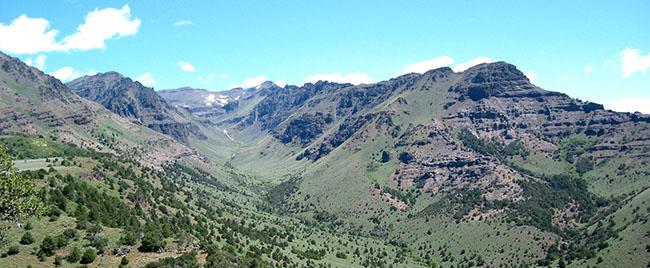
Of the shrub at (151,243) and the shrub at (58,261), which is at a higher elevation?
the shrub at (151,243)

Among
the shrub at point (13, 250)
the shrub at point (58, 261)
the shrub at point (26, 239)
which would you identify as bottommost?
the shrub at point (58, 261)

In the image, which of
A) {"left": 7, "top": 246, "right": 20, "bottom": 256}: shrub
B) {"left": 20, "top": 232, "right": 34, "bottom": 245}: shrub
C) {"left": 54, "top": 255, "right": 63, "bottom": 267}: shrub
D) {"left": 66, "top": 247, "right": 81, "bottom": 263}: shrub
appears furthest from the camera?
{"left": 20, "top": 232, "right": 34, "bottom": 245}: shrub

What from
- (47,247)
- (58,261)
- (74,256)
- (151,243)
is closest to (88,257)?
(74,256)

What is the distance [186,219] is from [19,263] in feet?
278

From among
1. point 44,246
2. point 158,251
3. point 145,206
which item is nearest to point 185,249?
point 158,251

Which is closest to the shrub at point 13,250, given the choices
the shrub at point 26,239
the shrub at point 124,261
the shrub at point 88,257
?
the shrub at point 26,239

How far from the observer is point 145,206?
15850cm

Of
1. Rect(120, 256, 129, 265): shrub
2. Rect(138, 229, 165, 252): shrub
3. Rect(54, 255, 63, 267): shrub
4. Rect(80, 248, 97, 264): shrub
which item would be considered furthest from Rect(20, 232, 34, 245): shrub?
Rect(138, 229, 165, 252): shrub

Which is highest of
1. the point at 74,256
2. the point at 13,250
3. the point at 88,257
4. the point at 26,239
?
the point at 26,239

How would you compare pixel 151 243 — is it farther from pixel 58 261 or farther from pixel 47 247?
pixel 47 247

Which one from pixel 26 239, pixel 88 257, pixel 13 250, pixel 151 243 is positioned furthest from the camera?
pixel 151 243

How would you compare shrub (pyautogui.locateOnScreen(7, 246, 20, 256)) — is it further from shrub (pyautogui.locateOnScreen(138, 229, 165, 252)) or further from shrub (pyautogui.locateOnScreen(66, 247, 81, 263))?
shrub (pyautogui.locateOnScreen(138, 229, 165, 252))

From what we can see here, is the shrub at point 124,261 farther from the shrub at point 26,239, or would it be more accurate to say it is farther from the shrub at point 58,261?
the shrub at point 26,239

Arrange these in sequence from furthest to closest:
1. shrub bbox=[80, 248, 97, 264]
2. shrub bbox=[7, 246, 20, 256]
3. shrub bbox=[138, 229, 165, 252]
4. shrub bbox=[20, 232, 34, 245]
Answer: shrub bbox=[138, 229, 165, 252]
shrub bbox=[20, 232, 34, 245]
shrub bbox=[80, 248, 97, 264]
shrub bbox=[7, 246, 20, 256]
